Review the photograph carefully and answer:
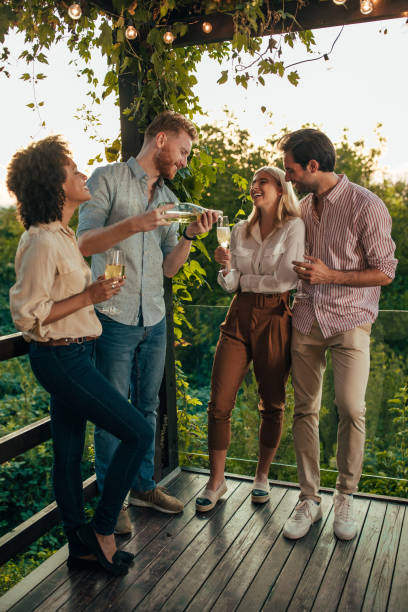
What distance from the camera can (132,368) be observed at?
2.82 meters

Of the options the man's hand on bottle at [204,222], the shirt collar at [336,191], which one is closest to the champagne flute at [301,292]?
the shirt collar at [336,191]

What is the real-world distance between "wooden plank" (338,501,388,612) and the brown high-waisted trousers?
1.95 feet

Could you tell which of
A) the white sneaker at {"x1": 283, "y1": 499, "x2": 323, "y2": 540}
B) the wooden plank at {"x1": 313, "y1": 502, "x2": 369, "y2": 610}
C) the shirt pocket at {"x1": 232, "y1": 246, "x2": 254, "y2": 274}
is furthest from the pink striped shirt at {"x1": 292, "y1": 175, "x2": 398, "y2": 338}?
the wooden plank at {"x1": 313, "y1": 502, "x2": 369, "y2": 610}

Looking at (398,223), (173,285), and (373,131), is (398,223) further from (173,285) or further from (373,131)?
(173,285)

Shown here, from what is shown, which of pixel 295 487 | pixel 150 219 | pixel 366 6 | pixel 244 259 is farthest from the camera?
pixel 295 487

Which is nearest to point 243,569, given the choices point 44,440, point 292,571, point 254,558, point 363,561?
point 254,558

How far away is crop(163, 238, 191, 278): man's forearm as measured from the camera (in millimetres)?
2770

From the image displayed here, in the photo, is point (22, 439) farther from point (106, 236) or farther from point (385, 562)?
point (385, 562)

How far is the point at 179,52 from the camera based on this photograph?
3041 mm

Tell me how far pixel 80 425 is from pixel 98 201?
0.96 metres

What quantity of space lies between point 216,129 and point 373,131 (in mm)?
2120

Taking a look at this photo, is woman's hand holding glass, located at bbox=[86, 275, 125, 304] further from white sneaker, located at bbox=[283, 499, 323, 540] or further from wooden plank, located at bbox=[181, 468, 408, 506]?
wooden plank, located at bbox=[181, 468, 408, 506]

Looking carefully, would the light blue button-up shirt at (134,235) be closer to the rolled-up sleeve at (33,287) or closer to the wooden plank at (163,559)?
the rolled-up sleeve at (33,287)

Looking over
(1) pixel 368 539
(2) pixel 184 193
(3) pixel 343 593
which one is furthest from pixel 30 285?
(1) pixel 368 539
